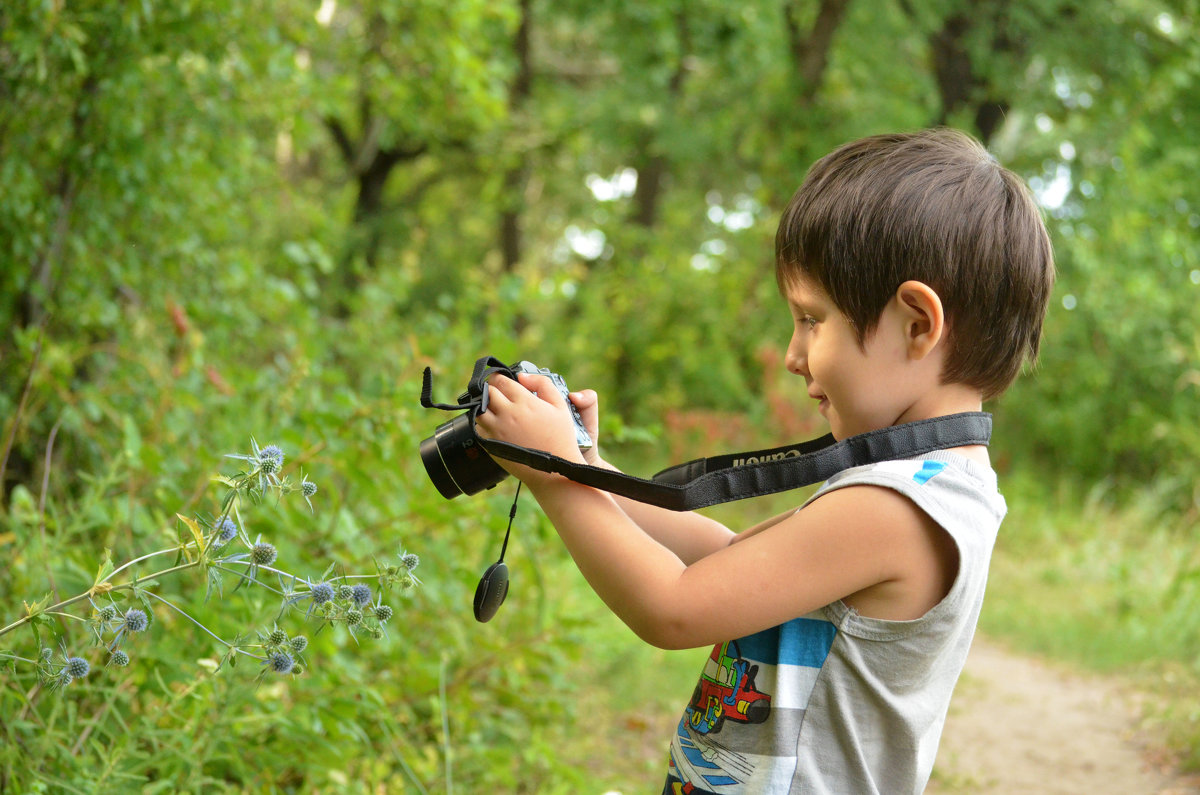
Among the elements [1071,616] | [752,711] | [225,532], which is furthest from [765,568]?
[1071,616]

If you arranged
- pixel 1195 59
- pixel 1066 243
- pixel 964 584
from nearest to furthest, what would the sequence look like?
1. pixel 964 584
2. pixel 1195 59
3. pixel 1066 243

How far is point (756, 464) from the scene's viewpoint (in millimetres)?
1217

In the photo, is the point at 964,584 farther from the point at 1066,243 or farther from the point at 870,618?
the point at 1066,243

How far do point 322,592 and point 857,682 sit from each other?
0.61 meters

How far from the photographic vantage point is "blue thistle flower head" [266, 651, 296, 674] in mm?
1119

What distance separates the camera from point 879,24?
8719 mm

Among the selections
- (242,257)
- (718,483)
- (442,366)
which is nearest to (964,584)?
(718,483)

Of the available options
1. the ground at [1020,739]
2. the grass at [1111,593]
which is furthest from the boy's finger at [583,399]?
the grass at [1111,593]

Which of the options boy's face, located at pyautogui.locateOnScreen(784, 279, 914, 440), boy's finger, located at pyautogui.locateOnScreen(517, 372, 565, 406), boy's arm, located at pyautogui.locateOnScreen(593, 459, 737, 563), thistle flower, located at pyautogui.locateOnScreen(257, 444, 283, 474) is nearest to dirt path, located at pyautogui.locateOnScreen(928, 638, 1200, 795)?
boy's arm, located at pyautogui.locateOnScreen(593, 459, 737, 563)

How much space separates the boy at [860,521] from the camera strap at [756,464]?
0.07ft

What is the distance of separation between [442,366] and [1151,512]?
6.15 m

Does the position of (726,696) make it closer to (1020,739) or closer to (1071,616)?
(1020,739)

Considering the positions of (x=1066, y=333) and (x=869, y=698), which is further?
(x=1066, y=333)

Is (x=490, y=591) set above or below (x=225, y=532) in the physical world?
below
